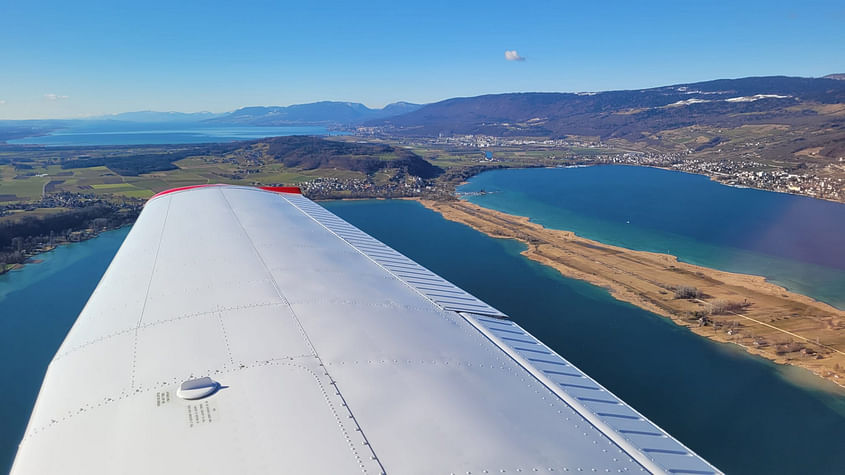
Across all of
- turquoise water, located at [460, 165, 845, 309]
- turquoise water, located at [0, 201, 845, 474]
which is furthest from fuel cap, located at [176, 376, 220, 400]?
turquoise water, located at [460, 165, 845, 309]

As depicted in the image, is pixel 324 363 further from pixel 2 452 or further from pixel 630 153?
pixel 630 153

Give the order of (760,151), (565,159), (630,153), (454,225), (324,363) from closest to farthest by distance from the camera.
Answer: (324,363) → (454,225) → (760,151) → (565,159) → (630,153)

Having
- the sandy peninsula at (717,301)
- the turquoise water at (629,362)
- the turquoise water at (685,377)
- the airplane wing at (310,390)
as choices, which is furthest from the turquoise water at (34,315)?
the sandy peninsula at (717,301)

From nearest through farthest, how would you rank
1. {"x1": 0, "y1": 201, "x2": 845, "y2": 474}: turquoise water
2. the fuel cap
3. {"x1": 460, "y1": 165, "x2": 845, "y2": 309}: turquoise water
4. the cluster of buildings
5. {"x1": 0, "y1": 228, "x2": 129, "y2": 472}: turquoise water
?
the fuel cap
{"x1": 0, "y1": 201, "x2": 845, "y2": 474}: turquoise water
{"x1": 0, "y1": 228, "x2": 129, "y2": 472}: turquoise water
{"x1": 460, "y1": 165, "x2": 845, "y2": 309}: turquoise water
the cluster of buildings

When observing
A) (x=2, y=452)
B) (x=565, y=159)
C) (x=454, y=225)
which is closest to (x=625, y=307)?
(x=454, y=225)

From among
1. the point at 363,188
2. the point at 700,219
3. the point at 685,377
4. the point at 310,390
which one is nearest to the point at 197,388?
the point at 310,390

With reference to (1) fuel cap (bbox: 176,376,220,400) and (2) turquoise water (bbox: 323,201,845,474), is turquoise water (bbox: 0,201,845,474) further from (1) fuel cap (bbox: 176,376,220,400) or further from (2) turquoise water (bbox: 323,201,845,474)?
(1) fuel cap (bbox: 176,376,220,400)
